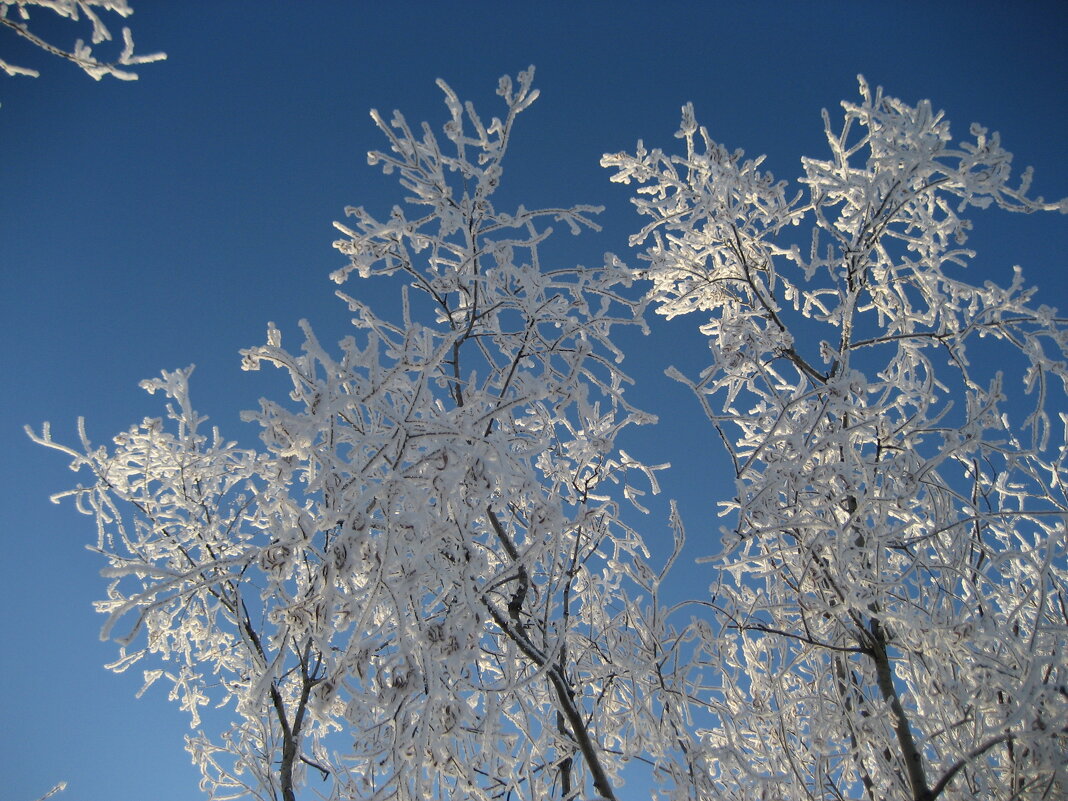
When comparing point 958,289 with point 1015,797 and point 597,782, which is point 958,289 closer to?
point 1015,797

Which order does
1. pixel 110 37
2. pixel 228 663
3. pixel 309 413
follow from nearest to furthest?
pixel 309 413
pixel 110 37
pixel 228 663

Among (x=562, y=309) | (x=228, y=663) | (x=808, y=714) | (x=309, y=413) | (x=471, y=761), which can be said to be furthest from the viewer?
(x=228, y=663)

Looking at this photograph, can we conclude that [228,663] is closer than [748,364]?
No

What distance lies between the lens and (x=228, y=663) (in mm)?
3420

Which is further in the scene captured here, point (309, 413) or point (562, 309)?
point (562, 309)

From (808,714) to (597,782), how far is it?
1.60 meters

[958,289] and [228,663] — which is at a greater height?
[958,289]

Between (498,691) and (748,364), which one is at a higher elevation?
(748,364)

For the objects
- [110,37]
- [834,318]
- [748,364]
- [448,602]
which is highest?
[834,318]

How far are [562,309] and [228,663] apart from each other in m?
2.86

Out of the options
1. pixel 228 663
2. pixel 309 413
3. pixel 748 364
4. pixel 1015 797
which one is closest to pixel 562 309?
pixel 309 413

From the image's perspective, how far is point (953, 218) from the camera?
3115 millimetres

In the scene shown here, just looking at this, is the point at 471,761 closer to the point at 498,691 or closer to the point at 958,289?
the point at 498,691

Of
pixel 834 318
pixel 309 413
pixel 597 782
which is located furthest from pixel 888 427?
pixel 309 413
